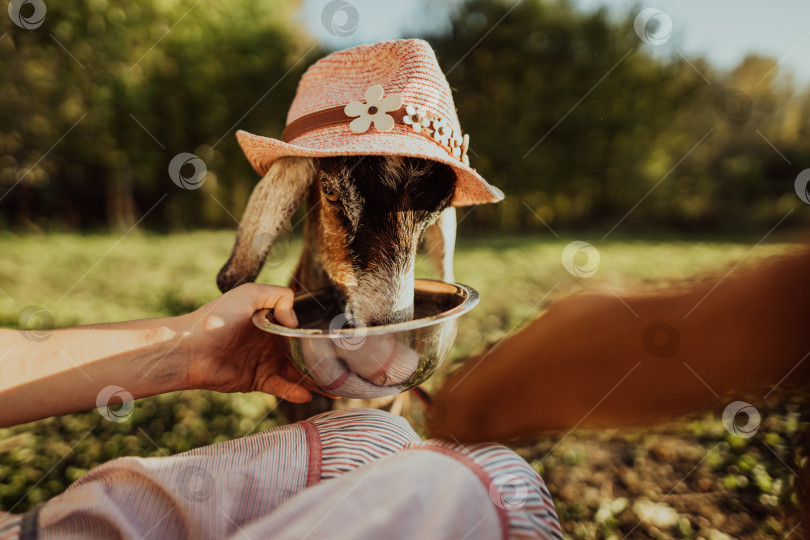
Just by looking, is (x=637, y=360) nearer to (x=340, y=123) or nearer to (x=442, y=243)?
(x=442, y=243)

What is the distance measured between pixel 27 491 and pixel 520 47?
11.1m

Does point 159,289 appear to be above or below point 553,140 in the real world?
below

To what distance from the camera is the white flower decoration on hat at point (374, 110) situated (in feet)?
5.16

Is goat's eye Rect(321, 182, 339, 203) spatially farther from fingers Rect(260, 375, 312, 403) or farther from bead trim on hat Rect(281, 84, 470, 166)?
fingers Rect(260, 375, 312, 403)

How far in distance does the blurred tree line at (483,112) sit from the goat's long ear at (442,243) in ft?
23.4

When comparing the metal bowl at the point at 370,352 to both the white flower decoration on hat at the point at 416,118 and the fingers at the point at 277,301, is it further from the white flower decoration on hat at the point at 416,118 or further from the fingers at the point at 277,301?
the white flower decoration on hat at the point at 416,118

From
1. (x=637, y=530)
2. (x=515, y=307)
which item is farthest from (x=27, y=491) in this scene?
(x=515, y=307)

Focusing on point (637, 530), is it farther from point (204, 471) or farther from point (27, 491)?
point (27, 491)

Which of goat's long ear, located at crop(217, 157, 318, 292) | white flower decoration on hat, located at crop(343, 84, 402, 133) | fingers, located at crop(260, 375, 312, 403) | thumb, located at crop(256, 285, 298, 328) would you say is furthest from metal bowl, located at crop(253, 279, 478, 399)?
white flower decoration on hat, located at crop(343, 84, 402, 133)

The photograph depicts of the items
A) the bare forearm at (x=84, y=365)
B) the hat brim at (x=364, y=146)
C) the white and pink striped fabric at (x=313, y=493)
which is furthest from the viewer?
the hat brim at (x=364, y=146)

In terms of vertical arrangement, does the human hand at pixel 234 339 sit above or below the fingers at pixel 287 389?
above

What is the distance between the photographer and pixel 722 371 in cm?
205

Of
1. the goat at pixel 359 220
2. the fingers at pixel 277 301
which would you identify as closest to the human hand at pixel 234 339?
the fingers at pixel 277 301

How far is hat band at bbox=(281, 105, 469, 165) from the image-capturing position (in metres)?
1.60
